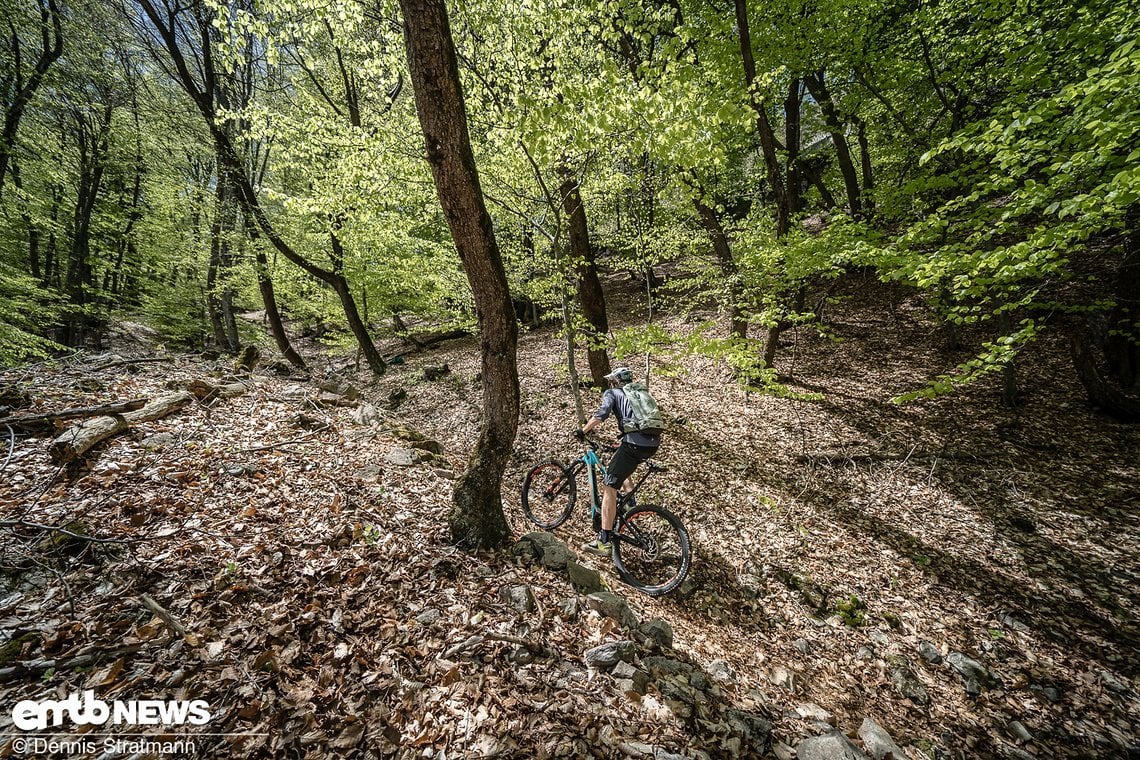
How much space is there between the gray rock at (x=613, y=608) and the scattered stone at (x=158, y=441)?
594 centimetres

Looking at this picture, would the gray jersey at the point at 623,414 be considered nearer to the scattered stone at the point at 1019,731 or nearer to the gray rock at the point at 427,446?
the gray rock at the point at 427,446

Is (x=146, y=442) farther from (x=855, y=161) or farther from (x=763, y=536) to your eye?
(x=855, y=161)

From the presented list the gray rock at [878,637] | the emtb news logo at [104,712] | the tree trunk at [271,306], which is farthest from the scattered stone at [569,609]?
the tree trunk at [271,306]

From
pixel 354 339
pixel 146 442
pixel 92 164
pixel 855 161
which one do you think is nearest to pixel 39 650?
pixel 146 442

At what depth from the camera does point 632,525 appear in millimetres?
5910

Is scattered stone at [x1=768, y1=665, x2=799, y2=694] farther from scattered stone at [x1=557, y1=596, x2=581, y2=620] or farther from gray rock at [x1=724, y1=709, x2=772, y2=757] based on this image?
scattered stone at [x1=557, y1=596, x2=581, y2=620]

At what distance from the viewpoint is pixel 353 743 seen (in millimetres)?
2584

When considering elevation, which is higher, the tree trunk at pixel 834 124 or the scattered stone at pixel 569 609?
the tree trunk at pixel 834 124

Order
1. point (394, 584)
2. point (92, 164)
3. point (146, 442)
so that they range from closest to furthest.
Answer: point (394, 584) < point (146, 442) < point (92, 164)

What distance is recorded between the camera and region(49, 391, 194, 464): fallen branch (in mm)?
4297

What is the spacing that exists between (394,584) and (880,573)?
23.3 feet

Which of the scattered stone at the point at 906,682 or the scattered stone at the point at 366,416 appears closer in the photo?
the scattered stone at the point at 906,682

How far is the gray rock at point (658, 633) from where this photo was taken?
421 cm

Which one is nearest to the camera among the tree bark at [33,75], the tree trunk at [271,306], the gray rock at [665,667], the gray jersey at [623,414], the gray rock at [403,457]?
the gray rock at [665,667]
